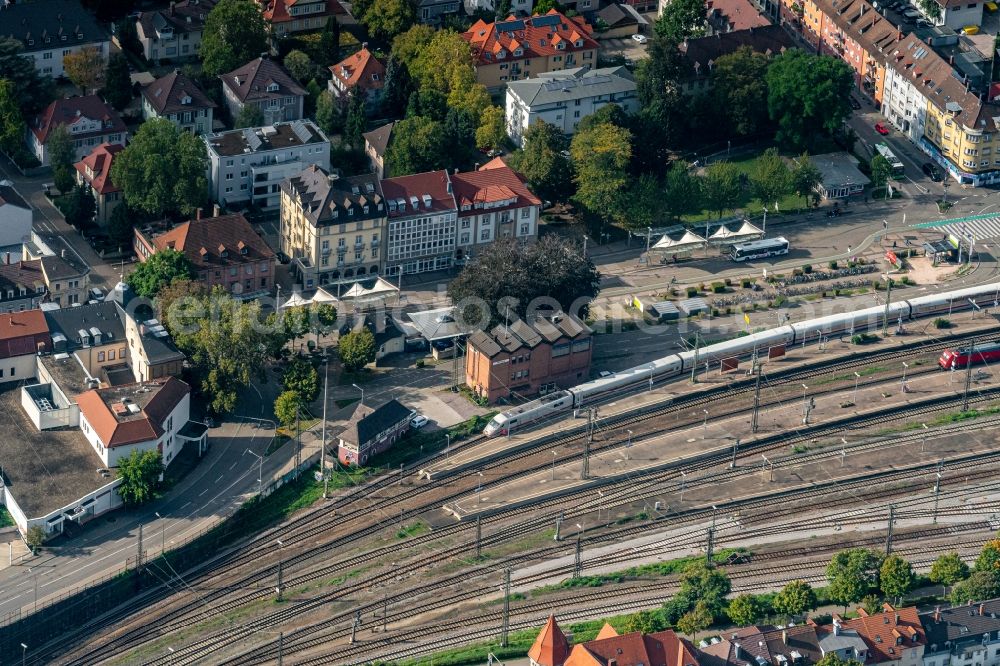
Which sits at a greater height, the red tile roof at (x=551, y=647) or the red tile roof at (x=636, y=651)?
the red tile roof at (x=636, y=651)

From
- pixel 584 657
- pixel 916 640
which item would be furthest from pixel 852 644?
pixel 584 657

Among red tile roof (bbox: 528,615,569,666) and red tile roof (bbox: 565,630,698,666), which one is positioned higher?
red tile roof (bbox: 565,630,698,666)

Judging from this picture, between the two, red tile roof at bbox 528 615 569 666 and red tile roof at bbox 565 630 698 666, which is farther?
red tile roof at bbox 528 615 569 666

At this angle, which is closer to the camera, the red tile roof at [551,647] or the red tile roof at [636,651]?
the red tile roof at [636,651]

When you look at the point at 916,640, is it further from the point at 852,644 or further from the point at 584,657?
the point at 584,657
